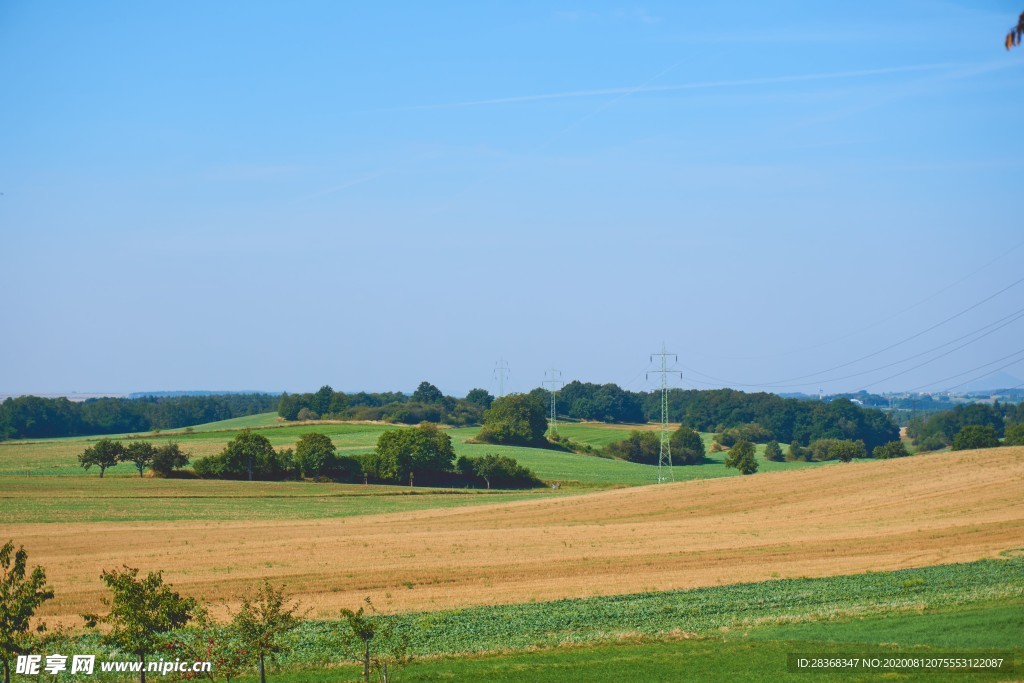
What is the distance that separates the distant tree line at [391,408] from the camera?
531 feet

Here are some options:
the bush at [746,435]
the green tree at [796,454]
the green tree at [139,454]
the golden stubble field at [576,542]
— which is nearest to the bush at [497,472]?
the golden stubble field at [576,542]

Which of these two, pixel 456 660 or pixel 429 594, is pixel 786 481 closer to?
pixel 429 594

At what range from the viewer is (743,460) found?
340 ft

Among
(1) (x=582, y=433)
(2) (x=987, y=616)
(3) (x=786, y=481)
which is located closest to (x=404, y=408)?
(1) (x=582, y=433)

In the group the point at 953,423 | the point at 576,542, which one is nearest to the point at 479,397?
the point at 953,423

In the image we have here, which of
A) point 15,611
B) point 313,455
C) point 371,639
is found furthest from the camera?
point 313,455

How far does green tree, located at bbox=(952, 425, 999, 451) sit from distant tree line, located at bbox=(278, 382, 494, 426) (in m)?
85.2

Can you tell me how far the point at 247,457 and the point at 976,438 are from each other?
7197 centimetres

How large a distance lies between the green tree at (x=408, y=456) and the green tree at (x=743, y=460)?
111 feet

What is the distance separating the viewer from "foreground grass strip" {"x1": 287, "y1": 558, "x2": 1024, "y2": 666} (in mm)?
24438

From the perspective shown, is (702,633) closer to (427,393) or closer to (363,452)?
(363,452)

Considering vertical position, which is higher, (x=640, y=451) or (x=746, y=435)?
(x=746, y=435)

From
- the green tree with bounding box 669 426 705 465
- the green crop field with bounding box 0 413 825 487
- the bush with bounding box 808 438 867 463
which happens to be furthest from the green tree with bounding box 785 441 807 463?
the green tree with bounding box 669 426 705 465

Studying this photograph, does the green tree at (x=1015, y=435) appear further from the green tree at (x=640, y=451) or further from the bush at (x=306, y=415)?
the bush at (x=306, y=415)
